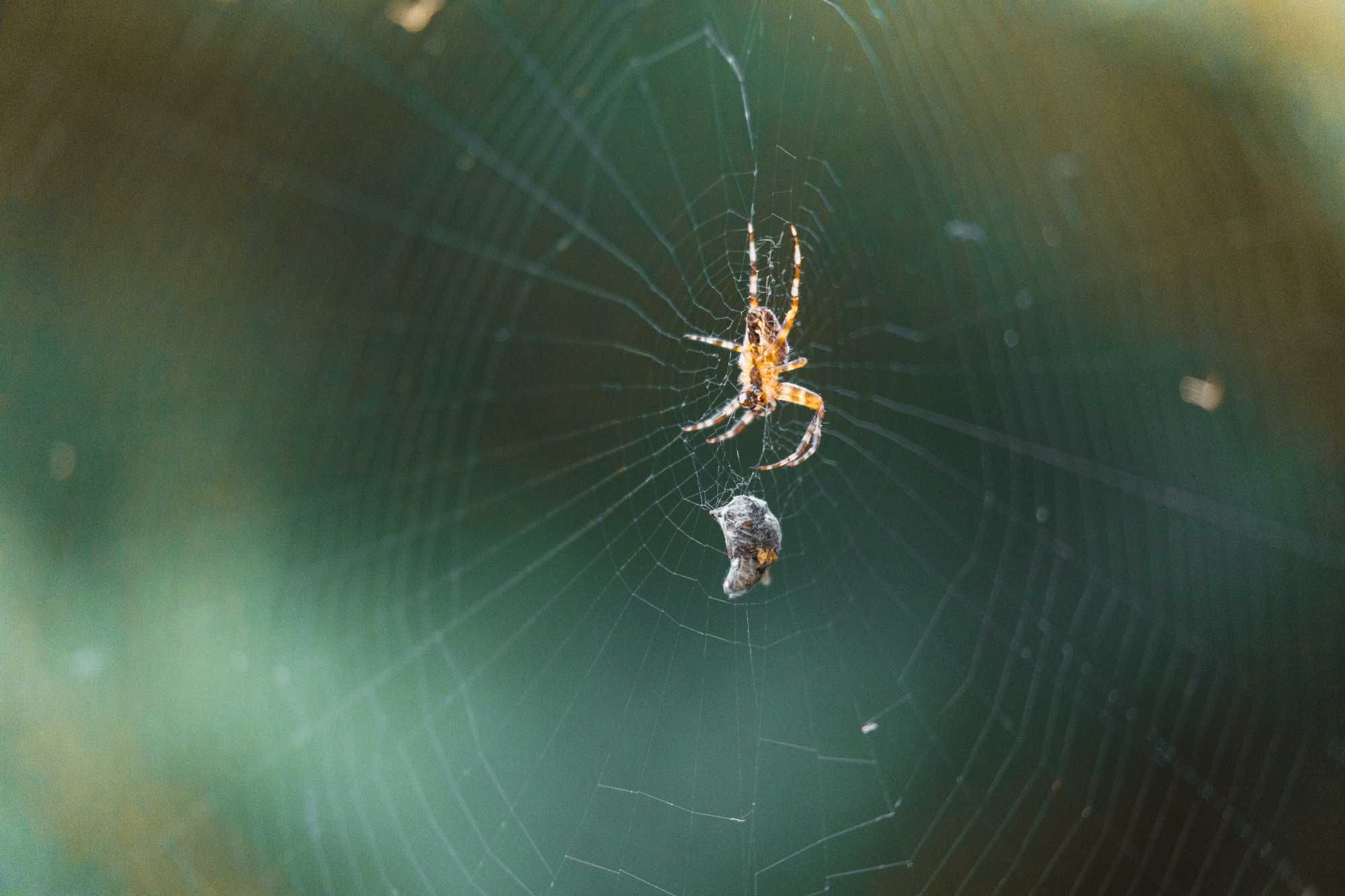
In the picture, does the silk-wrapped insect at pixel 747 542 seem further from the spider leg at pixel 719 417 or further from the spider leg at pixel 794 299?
the spider leg at pixel 794 299

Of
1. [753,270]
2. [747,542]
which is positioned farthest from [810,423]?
[747,542]

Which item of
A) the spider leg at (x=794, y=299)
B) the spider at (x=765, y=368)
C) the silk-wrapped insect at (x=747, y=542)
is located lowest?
the silk-wrapped insect at (x=747, y=542)

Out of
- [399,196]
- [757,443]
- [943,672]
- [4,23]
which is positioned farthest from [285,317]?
[943,672]

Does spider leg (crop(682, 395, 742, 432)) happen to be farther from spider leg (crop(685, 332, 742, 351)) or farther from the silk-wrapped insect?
the silk-wrapped insect

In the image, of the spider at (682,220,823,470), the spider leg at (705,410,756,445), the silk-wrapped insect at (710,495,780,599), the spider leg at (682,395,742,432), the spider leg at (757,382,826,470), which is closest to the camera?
the silk-wrapped insect at (710,495,780,599)

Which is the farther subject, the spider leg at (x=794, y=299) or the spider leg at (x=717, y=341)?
the spider leg at (x=794, y=299)

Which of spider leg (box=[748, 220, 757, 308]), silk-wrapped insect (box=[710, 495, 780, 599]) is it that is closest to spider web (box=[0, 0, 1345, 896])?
spider leg (box=[748, 220, 757, 308])

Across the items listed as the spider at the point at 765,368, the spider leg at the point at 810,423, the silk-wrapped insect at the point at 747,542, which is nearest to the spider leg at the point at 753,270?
the spider at the point at 765,368
